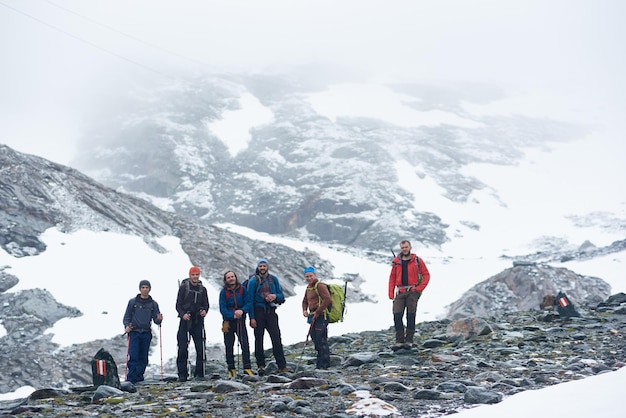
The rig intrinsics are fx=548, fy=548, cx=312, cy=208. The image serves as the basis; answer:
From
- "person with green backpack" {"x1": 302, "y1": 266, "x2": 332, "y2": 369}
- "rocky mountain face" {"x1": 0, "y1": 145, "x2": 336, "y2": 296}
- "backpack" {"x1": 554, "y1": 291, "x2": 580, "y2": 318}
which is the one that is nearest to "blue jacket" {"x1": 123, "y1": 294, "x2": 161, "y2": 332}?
"person with green backpack" {"x1": 302, "y1": 266, "x2": 332, "y2": 369}

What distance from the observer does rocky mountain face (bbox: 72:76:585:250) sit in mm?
83375

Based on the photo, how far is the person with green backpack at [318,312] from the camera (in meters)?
10.9

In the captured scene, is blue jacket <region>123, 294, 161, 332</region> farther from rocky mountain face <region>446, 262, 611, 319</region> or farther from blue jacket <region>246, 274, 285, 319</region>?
rocky mountain face <region>446, 262, 611, 319</region>

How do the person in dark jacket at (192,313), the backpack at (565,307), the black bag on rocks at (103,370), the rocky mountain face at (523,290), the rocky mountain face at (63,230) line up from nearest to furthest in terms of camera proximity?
the black bag on rocks at (103,370)
the person in dark jacket at (192,313)
the backpack at (565,307)
the rocky mountain face at (63,230)
the rocky mountain face at (523,290)

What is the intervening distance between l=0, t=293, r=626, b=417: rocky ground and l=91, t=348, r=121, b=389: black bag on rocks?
9.7 inches

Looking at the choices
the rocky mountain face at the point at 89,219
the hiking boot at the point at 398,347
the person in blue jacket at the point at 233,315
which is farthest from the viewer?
the rocky mountain face at the point at 89,219

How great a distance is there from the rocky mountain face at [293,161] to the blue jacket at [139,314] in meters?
61.6

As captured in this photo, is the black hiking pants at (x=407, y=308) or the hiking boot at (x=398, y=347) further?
the hiking boot at (x=398, y=347)

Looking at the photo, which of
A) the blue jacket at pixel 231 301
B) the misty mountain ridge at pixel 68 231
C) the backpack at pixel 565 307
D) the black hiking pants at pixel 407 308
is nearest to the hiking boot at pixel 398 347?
the black hiking pants at pixel 407 308

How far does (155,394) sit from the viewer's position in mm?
9242

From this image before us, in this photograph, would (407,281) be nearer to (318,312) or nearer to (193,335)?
(318,312)

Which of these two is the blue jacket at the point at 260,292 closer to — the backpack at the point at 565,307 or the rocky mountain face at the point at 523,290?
the backpack at the point at 565,307

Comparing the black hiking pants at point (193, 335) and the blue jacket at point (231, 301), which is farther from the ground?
the blue jacket at point (231, 301)

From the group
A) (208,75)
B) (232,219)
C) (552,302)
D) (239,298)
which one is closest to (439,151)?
(232,219)
